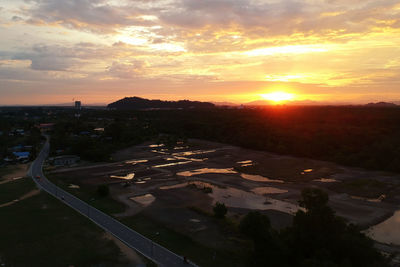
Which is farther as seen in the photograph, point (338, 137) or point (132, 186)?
point (338, 137)

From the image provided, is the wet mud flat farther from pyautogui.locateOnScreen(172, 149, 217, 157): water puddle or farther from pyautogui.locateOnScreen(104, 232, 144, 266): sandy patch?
pyautogui.locateOnScreen(104, 232, 144, 266): sandy patch

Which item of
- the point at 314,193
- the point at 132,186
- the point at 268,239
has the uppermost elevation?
the point at 314,193

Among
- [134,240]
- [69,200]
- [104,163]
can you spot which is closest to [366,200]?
[134,240]

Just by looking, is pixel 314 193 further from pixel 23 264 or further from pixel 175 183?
pixel 175 183

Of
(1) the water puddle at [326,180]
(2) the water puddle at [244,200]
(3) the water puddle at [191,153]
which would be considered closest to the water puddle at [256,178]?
(1) the water puddle at [326,180]

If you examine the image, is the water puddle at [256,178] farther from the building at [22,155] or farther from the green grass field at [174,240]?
the building at [22,155]

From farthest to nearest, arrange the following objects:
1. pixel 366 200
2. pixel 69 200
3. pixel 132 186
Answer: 1. pixel 132 186
2. pixel 366 200
3. pixel 69 200

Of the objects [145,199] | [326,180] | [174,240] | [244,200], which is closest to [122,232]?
[174,240]
